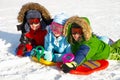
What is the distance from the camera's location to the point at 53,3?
9.73 metres

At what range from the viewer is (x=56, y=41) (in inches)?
159

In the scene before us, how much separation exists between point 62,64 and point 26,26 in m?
1.13

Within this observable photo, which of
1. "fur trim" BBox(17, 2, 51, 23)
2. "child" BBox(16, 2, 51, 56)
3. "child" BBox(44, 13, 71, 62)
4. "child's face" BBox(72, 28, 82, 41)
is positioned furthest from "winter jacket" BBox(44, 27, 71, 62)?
"fur trim" BBox(17, 2, 51, 23)

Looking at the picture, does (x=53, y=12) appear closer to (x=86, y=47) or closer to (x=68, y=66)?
(x=86, y=47)

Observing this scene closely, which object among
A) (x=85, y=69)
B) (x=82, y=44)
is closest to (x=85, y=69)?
(x=85, y=69)

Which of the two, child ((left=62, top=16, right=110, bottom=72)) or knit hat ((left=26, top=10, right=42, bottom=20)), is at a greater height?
knit hat ((left=26, top=10, right=42, bottom=20))

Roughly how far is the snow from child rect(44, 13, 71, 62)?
21 cm

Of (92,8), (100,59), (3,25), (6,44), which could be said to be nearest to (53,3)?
(92,8)

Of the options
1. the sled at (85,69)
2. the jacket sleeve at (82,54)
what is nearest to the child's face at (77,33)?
the jacket sleeve at (82,54)

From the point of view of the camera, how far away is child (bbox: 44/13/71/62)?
12.9ft

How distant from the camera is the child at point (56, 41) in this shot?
12.9ft

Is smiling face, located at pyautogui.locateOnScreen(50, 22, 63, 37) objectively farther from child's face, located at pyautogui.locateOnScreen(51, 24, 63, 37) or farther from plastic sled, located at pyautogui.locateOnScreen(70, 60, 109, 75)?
plastic sled, located at pyautogui.locateOnScreen(70, 60, 109, 75)

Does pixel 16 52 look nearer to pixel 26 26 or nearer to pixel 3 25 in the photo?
pixel 26 26

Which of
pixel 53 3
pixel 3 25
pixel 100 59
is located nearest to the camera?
pixel 100 59
